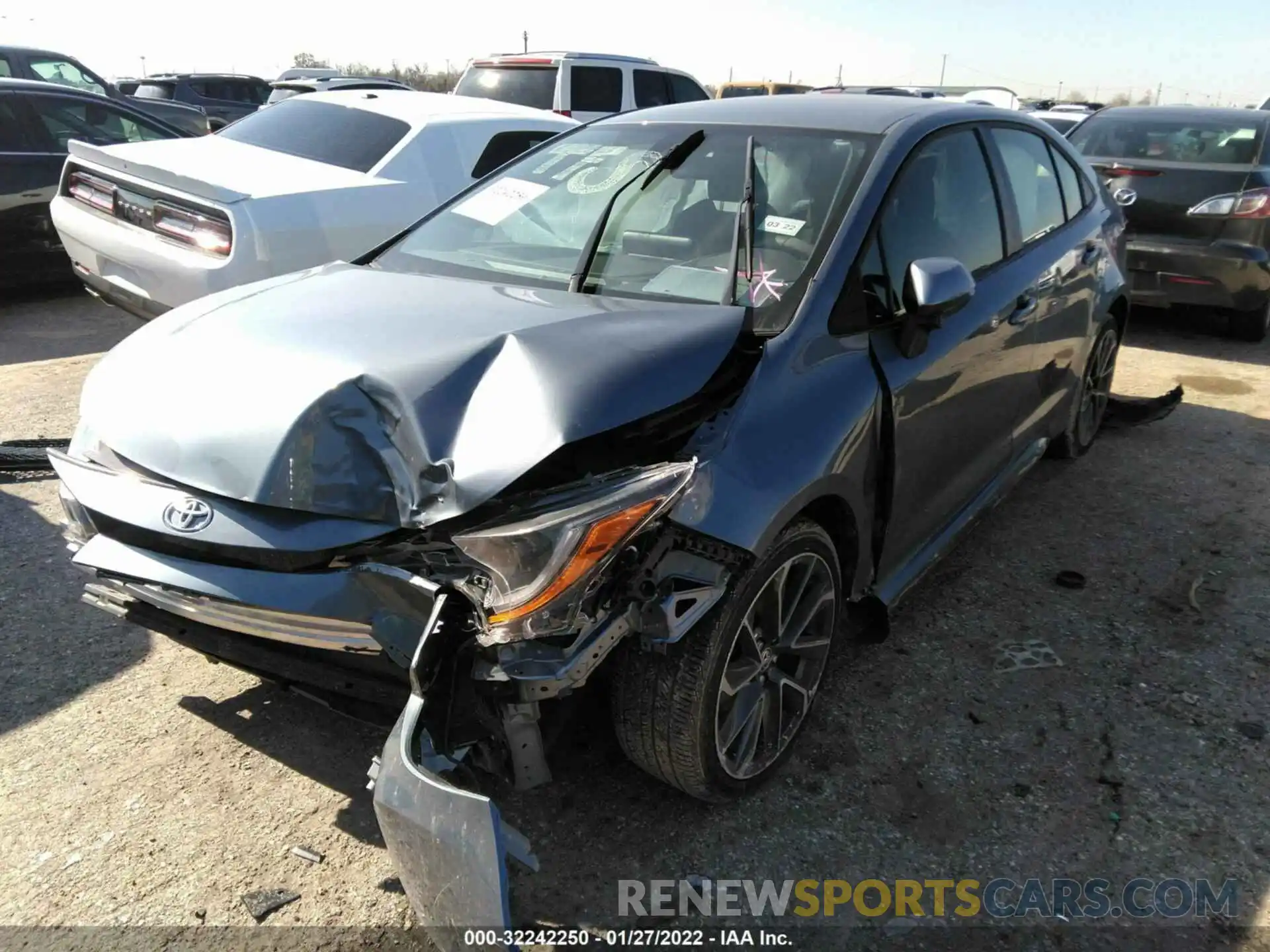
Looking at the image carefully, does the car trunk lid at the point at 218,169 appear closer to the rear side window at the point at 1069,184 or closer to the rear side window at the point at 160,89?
the rear side window at the point at 1069,184

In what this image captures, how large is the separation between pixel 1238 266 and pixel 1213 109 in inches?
73.2

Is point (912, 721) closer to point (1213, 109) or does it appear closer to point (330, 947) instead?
point (330, 947)

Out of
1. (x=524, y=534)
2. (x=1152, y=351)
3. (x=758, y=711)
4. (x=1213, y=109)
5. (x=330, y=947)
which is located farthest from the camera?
(x=1213, y=109)

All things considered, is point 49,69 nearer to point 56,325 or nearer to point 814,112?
point 56,325

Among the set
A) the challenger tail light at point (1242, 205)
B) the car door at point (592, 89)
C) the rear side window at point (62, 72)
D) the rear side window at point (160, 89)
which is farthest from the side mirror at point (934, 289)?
the rear side window at point (160, 89)

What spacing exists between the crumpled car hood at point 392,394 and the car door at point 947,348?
64cm

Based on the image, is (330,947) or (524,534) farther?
(330,947)

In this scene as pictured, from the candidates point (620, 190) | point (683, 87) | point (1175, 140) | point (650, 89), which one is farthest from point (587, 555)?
point (683, 87)

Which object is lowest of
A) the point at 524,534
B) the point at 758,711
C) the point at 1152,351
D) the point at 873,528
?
the point at 1152,351

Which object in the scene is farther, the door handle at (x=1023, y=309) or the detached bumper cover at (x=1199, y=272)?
the detached bumper cover at (x=1199, y=272)

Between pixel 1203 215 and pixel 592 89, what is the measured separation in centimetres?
642

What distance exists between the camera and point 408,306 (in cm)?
264

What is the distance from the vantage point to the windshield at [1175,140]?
7.14 m

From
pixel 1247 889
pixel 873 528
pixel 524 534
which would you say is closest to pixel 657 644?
pixel 524 534
